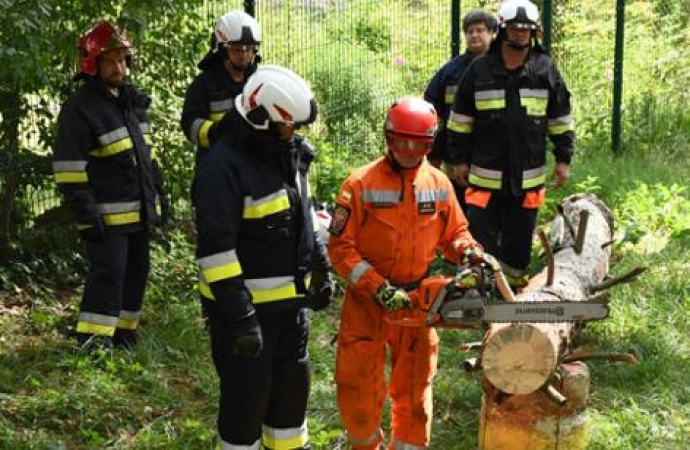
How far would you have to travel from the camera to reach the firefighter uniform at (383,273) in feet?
15.7

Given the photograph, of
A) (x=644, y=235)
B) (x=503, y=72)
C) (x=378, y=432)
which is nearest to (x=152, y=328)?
(x=378, y=432)

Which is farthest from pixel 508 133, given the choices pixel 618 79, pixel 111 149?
pixel 618 79

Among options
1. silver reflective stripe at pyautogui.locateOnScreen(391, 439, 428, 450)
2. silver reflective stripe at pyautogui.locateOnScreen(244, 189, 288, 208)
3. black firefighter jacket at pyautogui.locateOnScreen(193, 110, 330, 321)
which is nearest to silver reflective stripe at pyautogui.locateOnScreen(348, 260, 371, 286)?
black firefighter jacket at pyautogui.locateOnScreen(193, 110, 330, 321)

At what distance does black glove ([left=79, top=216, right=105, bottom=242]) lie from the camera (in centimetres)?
588

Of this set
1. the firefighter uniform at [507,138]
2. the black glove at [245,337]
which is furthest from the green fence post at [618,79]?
the black glove at [245,337]

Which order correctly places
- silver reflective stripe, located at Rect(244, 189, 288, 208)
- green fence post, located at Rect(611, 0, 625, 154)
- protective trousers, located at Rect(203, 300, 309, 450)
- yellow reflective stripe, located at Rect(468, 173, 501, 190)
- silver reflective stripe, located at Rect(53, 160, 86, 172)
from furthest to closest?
green fence post, located at Rect(611, 0, 625, 154)
yellow reflective stripe, located at Rect(468, 173, 501, 190)
silver reflective stripe, located at Rect(53, 160, 86, 172)
protective trousers, located at Rect(203, 300, 309, 450)
silver reflective stripe, located at Rect(244, 189, 288, 208)

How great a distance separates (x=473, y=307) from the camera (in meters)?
4.61

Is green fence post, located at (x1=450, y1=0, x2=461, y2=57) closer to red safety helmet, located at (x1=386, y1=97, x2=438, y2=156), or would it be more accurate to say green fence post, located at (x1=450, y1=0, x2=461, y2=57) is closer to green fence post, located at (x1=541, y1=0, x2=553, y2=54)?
green fence post, located at (x1=541, y1=0, x2=553, y2=54)

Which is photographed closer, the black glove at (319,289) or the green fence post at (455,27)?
the black glove at (319,289)

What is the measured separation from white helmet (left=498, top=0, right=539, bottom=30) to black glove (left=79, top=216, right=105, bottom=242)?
289cm

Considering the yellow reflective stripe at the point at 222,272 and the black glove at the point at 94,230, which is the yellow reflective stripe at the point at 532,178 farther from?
the yellow reflective stripe at the point at 222,272

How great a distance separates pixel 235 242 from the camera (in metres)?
4.25

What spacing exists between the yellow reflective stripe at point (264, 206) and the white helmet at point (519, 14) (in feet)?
9.19

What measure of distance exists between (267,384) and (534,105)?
3.29 meters
